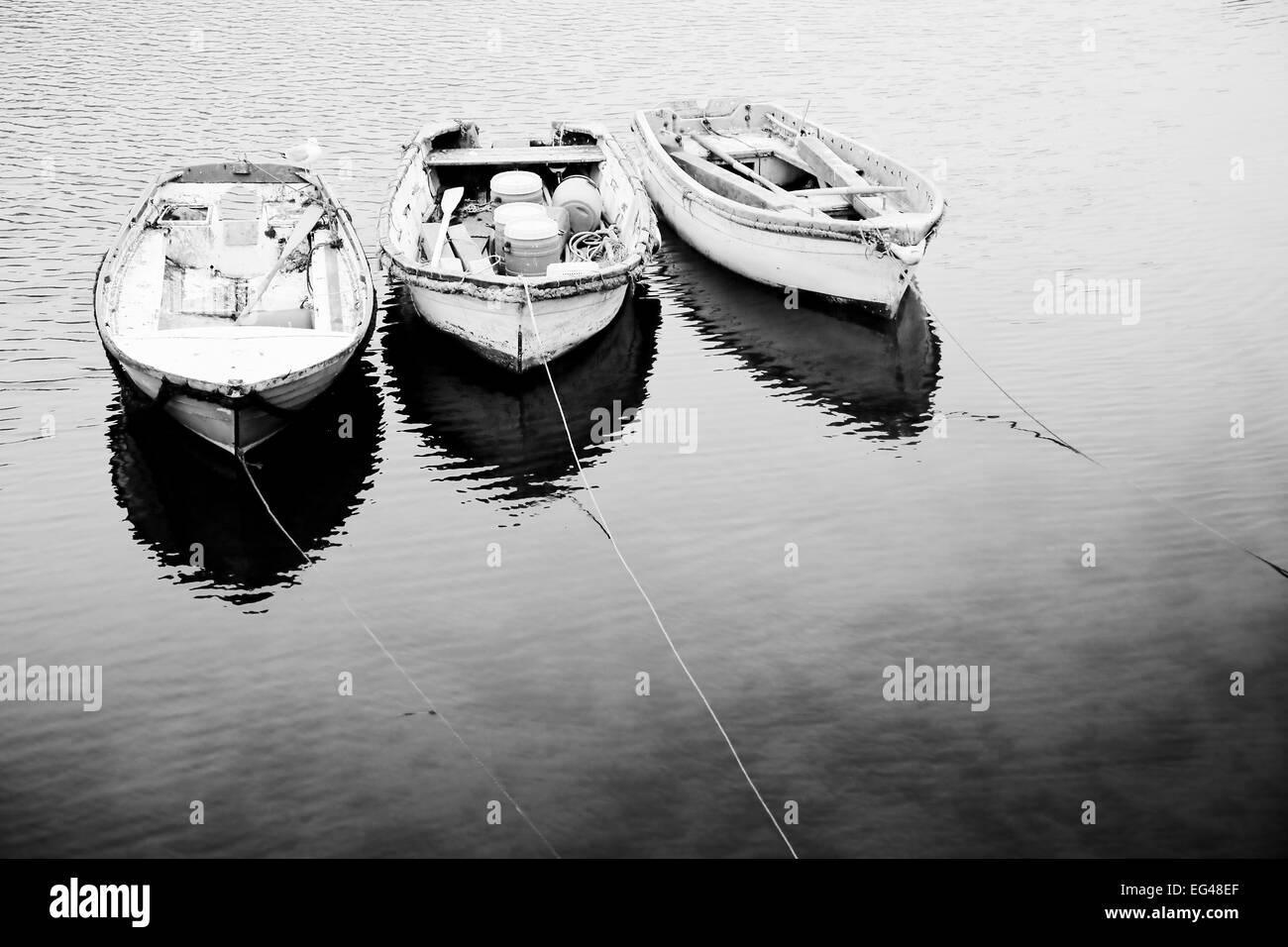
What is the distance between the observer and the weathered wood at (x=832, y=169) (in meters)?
16.4

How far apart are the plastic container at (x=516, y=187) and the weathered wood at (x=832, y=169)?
14.9 ft

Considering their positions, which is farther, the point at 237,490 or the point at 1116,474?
the point at 1116,474

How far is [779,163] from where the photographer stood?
19016 millimetres

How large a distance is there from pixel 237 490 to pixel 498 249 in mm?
5097

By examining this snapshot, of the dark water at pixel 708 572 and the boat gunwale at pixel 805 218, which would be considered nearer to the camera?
the dark water at pixel 708 572

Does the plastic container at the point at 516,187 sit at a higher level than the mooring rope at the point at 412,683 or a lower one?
higher

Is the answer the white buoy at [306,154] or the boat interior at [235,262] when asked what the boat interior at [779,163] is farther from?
the boat interior at [235,262]

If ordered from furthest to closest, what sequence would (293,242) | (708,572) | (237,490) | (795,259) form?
(795,259) → (293,242) → (237,490) → (708,572)

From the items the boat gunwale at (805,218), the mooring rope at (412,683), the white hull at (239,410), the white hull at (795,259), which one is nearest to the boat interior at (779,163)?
the boat gunwale at (805,218)

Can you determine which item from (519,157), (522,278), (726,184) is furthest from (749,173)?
(522,278)

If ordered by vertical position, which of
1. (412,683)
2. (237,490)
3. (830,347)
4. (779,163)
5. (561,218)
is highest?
(779,163)

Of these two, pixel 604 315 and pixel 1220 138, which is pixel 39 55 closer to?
pixel 604 315

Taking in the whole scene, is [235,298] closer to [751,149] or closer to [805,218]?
[805,218]
